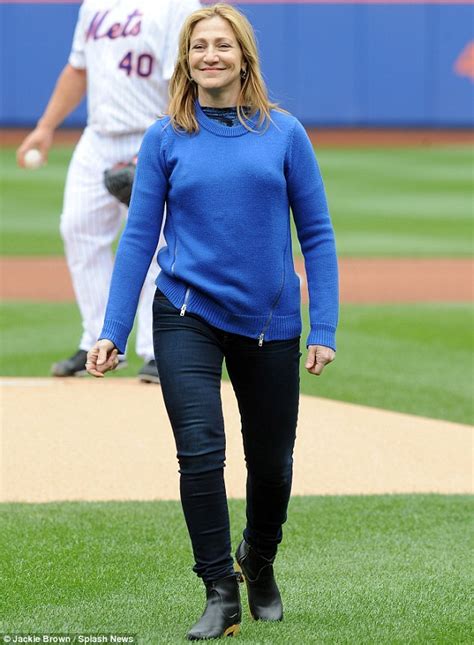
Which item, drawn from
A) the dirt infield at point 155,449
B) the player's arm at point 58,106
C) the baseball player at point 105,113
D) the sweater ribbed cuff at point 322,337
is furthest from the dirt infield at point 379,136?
the sweater ribbed cuff at point 322,337

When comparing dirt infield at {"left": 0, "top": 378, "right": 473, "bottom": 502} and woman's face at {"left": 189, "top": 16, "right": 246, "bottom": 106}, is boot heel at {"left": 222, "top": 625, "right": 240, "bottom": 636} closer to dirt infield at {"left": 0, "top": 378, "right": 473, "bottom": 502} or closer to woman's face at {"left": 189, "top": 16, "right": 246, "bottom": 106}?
woman's face at {"left": 189, "top": 16, "right": 246, "bottom": 106}

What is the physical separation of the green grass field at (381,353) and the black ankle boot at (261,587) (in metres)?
3.64

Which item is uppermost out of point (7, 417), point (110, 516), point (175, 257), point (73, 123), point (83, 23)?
point (175, 257)

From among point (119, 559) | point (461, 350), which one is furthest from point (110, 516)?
point (461, 350)

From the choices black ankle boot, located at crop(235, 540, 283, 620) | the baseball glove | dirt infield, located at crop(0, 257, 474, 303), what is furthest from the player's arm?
dirt infield, located at crop(0, 257, 474, 303)

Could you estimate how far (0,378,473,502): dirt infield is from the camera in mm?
6004

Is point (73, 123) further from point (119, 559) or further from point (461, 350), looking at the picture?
point (119, 559)

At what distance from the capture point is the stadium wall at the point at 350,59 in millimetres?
33625

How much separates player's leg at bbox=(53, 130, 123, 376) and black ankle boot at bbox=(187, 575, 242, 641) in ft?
13.9

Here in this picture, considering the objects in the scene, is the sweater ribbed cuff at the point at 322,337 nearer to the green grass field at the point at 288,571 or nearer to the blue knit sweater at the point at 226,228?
the blue knit sweater at the point at 226,228

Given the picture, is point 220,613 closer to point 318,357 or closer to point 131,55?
point 318,357

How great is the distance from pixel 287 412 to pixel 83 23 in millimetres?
4384

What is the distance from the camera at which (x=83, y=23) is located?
779cm

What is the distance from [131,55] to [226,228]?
390cm
